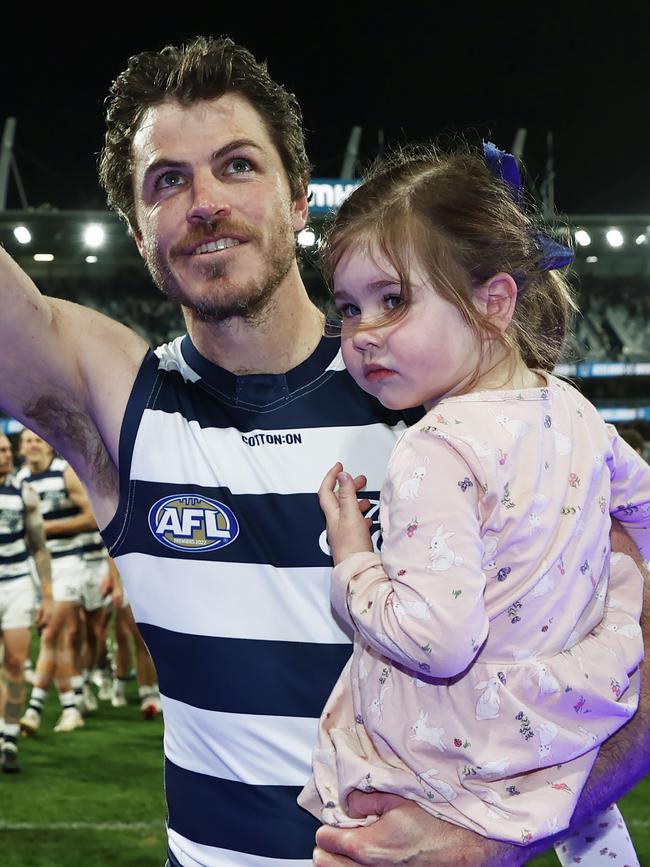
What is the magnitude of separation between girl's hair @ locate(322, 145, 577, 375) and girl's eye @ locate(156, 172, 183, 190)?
448 millimetres

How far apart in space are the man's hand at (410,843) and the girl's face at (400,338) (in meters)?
0.61

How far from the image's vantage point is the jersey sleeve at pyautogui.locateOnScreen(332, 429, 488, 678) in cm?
137

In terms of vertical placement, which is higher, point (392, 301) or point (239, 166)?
point (239, 166)

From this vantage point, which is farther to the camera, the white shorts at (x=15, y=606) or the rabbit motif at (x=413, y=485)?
the white shorts at (x=15, y=606)

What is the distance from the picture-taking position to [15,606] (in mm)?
6758

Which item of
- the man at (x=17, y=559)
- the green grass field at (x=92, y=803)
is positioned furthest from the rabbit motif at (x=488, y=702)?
the man at (x=17, y=559)

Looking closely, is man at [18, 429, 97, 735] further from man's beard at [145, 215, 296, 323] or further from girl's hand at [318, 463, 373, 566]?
girl's hand at [318, 463, 373, 566]

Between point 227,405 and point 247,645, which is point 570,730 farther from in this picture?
point 227,405

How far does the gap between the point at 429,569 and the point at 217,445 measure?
2.14 ft

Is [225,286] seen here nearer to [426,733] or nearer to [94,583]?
[426,733]

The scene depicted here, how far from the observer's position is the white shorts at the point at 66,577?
775 cm

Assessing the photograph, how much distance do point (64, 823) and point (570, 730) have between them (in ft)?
15.2

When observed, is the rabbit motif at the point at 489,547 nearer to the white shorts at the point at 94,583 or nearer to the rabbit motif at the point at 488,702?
the rabbit motif at the point at 488,702

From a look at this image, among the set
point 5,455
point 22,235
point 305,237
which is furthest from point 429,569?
point 22,235
